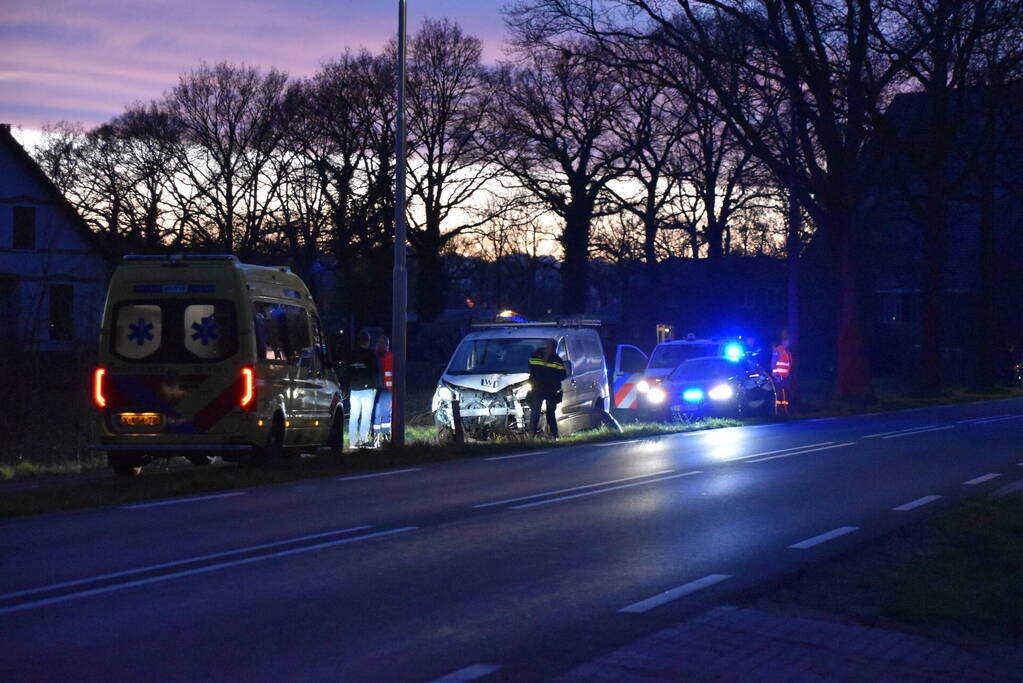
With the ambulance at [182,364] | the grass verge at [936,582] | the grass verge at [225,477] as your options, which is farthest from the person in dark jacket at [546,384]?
the grass verge at [936,582]

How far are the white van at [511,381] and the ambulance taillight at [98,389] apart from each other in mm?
6571

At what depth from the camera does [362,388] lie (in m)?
Result: 21.0

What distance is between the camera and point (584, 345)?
24.7 metres

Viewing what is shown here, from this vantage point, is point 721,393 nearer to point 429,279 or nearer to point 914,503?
point 914,503

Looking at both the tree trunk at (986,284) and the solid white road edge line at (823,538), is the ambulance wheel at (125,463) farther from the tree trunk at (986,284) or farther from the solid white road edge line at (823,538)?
the tree trunk at (986,284)

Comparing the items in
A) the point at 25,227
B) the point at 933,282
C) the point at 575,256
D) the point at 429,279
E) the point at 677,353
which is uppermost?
the point at 25,227

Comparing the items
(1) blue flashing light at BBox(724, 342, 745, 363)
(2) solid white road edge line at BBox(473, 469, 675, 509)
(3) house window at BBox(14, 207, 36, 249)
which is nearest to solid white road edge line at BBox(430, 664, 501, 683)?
(2) solid white road edge line at BBox(473, 469, 675, 509)

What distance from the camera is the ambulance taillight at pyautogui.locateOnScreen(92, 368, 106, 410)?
16.1m

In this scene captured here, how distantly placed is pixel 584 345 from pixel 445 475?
28.7 ft

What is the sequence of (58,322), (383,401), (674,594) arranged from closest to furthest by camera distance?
(674,594)
(383,401)
(58,322)

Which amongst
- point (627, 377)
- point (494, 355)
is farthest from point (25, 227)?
point (494, 355)

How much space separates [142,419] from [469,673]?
35.2 feet

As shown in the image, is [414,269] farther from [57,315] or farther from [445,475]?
[445,475]

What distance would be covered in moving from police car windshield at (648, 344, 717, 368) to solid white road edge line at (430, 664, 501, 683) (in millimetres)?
24629
